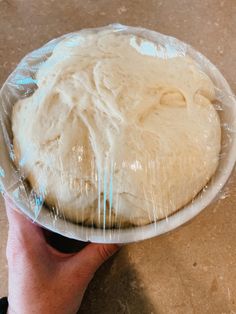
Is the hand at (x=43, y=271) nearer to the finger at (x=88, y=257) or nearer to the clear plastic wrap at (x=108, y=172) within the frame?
the finger at (x=88, y=257)

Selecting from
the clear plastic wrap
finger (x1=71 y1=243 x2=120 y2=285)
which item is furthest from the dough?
finger (x1=71 y1=243 x2=120 y2=285)

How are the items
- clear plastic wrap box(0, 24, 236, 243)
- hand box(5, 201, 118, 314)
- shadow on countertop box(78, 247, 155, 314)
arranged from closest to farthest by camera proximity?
clear plastic wrap box(0, 24, 236, 243)
hand box(5, 201, 118, 314)
shadow on countertop box(78, 247, 155, 314)

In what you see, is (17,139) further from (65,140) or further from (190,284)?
(190,284)

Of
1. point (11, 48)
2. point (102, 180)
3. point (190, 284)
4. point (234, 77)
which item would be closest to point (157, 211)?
point (102, 180)

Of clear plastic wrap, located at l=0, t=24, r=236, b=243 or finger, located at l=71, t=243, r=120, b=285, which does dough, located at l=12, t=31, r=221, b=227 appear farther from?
finger, located at l=71, t=243, r=120, b=285

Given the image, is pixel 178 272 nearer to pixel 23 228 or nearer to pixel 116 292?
pixel 116 292

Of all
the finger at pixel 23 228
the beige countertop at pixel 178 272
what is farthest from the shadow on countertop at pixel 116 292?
the finger at pixel 23 228

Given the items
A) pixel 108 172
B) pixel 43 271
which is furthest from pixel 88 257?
pixel 108 172
